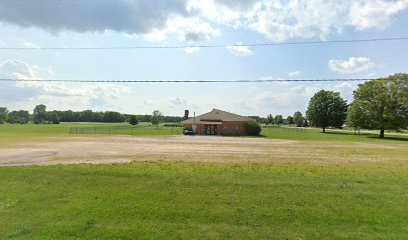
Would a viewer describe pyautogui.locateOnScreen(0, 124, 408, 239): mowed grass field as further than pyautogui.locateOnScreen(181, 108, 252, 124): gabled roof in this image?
No

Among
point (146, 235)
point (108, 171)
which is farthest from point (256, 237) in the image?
point (108, 171)

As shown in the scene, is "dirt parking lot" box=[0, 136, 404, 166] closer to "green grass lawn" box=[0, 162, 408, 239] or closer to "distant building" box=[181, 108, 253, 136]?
"green grass lawn" box=[0, 162, 408, 239]

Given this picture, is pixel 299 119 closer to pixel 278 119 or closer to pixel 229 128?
pixel 278 119

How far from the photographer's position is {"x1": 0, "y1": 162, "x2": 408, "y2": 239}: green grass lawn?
245 inches

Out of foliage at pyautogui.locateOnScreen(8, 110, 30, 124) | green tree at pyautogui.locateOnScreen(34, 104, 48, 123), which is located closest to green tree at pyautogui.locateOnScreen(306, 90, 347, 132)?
green tree at pyautogui.locateOnScreen(34, 104, 48, 123)

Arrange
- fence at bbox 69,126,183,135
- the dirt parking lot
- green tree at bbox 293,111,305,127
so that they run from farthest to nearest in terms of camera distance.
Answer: green tree at bbox 293,111,305,127 → fence at bbox 69,126,183,135 → the dirt parking lot

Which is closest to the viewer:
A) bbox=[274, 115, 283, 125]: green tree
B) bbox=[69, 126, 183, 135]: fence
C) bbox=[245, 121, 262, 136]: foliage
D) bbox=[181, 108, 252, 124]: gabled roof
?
bbox=[69, 126, 183, 135]: fence

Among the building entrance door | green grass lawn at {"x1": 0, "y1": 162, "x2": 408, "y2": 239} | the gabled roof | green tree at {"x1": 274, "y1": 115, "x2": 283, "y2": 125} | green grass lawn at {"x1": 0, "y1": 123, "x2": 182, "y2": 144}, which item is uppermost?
green tree at {"x1": 274, "y1": 115, "x2": 283, "y2": 125}

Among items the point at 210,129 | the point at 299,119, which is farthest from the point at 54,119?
the point at 299,119

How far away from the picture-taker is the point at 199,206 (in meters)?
7.61

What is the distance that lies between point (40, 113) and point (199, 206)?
200 metres

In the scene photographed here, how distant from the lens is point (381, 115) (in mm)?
50938

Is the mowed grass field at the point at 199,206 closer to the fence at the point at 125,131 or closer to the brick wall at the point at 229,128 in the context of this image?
the fence at the point at 125,131

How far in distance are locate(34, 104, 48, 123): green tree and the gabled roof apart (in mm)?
135028
